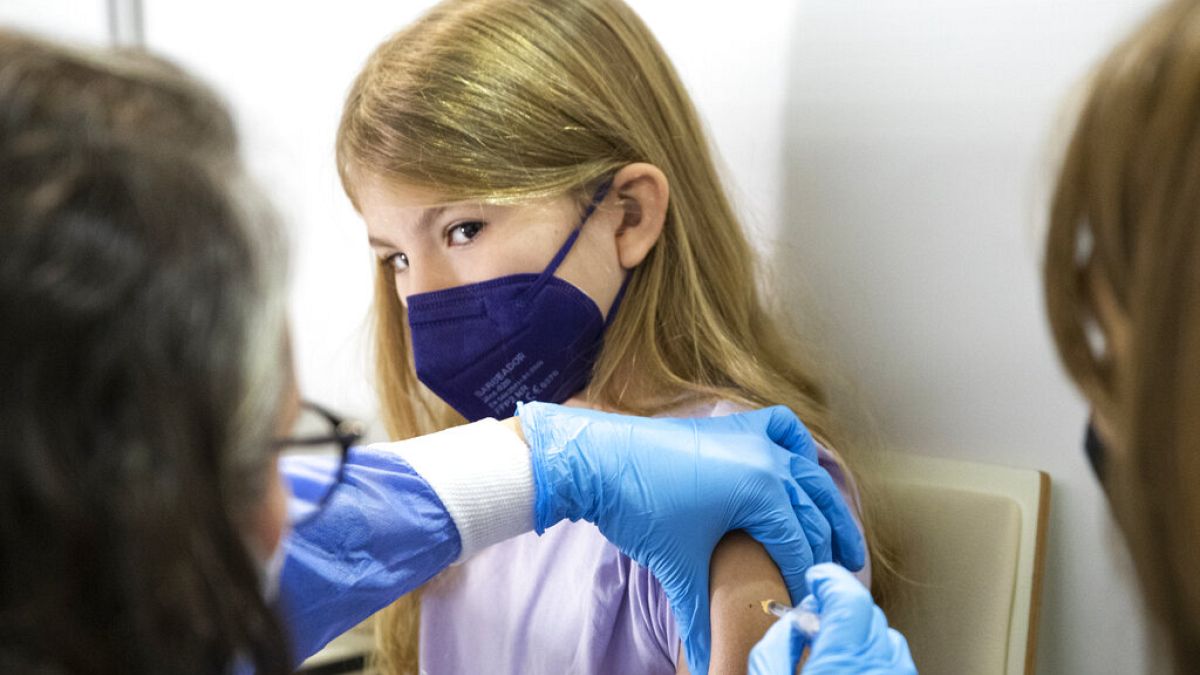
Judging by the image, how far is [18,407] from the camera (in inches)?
23.8

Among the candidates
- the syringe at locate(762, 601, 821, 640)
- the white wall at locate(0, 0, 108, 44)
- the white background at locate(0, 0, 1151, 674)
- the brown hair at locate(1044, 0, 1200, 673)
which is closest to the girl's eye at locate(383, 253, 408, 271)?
the white background at locate(0, 0, 1151, 674)

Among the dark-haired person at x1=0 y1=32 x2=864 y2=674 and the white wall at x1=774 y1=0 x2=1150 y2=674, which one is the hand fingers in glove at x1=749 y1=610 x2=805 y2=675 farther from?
the white wall at x1=774 y1=0 x2=1150 y2=674

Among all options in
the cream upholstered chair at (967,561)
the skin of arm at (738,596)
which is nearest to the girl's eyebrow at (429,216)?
the skin of arm at (738,596)

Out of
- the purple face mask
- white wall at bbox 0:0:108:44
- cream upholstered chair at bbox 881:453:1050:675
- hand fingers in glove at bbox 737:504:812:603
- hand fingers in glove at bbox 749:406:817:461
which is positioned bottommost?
cream upholstered chair at bbox 881:453:1050:675

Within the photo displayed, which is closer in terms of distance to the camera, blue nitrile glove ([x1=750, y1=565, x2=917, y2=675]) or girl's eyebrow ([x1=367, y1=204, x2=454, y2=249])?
blue nitrile glove ([x1=750, y1=565, x2=917, y2=675])

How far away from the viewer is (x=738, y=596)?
1.16 metres

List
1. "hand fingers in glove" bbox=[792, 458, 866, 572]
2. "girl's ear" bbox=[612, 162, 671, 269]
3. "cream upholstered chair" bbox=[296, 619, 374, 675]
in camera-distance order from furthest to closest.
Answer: "cream upholstered chair" bbox=[296, 619, 374, 675] → "girl's ear" bbox=[612, 162, 671, 269] → "hand fingers in glove" bbox=[792, 458, 866, 572]

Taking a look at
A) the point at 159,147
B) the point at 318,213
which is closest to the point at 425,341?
the point at 159,147

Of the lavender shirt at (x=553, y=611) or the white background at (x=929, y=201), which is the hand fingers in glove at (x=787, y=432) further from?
the white background at (x=929, y=201)

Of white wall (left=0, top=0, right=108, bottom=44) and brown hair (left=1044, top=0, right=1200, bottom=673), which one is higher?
white wall (left=0, top=0, right=108, bottom=44)

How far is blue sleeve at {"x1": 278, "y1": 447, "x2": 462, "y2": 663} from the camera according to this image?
110cm

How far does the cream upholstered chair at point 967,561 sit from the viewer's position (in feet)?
4.59

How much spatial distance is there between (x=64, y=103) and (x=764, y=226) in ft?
3.94

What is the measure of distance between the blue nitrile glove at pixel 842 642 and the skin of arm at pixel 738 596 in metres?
0.14
